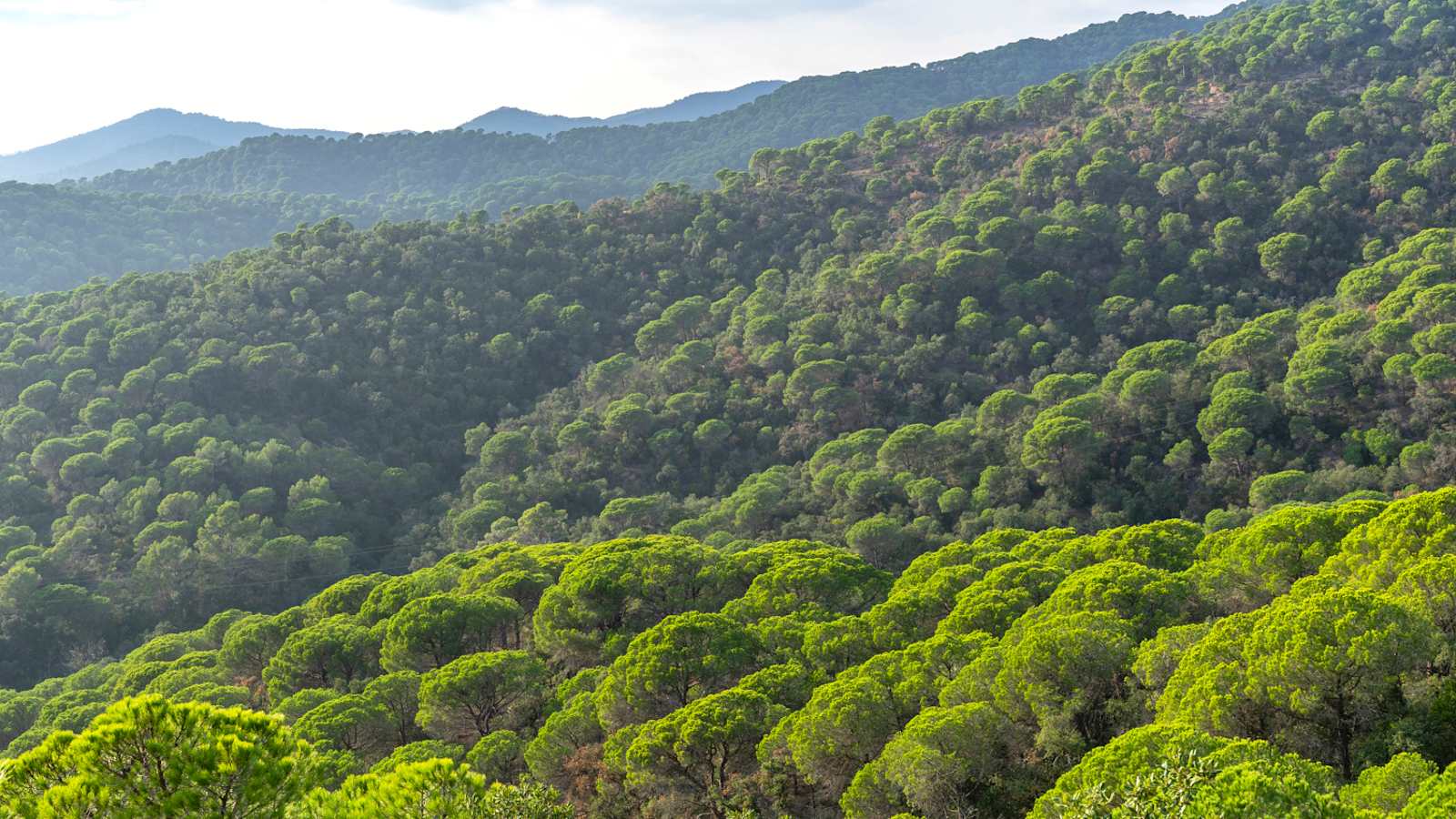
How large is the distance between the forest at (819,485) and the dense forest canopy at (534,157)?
3031 inches

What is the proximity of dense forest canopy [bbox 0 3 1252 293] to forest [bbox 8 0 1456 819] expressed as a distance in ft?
253

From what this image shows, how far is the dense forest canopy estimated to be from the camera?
148m

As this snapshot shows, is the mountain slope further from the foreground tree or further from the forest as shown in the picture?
the foreground tree

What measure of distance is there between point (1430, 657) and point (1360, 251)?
48.4 metres

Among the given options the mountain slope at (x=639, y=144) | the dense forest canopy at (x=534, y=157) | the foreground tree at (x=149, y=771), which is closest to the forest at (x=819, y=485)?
the foreground tree at (x=149, y=771)

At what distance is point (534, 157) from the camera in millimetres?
178375

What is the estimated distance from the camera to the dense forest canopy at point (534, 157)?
148 metres

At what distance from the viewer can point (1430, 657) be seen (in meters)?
14.8

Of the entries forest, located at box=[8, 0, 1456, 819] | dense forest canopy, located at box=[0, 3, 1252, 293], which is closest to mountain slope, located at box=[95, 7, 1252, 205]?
dense forest canopy, located at box=[0, 3, 1252, 293]

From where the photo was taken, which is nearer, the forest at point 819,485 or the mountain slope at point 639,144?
the forest at point 819,485

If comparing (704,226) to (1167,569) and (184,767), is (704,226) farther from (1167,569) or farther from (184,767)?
(184,767)

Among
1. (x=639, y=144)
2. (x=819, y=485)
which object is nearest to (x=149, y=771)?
(x=819, y=485)

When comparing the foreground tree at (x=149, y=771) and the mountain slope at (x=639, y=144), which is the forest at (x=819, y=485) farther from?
the mountain slope at (x=639, y=144)

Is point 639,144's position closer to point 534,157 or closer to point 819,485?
point 534,157
